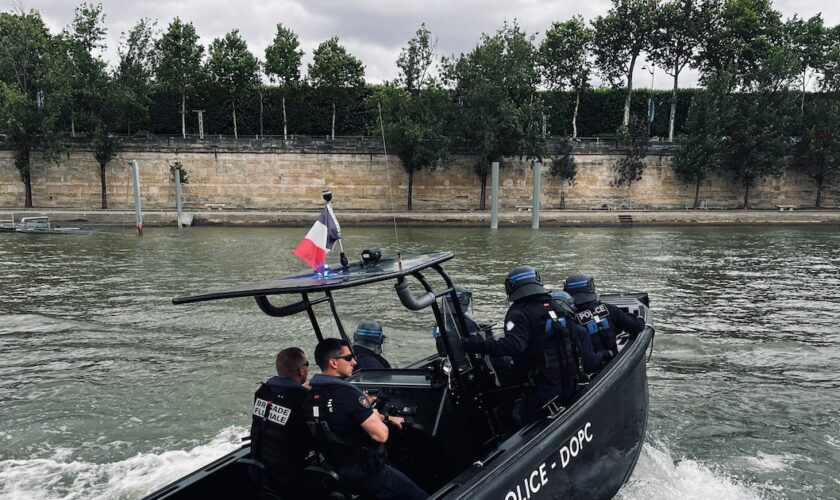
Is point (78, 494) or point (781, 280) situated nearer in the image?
point (78, 494)

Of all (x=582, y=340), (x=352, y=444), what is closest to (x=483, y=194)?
(x=582, y=340)

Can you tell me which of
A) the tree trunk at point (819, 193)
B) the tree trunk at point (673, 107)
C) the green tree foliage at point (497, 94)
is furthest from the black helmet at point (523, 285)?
the tree trunk at point (819, 193)

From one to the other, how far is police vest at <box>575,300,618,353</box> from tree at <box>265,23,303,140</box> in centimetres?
4139

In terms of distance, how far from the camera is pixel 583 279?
6082mm

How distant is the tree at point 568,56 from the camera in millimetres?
48125

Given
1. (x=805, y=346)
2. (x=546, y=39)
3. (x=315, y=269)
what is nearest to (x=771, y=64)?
(x=546, y=39)

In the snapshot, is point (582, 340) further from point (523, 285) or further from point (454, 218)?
point (454, 218)

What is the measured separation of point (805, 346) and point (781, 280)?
26.0 ft

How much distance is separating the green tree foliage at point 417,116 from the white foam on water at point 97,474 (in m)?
34.0

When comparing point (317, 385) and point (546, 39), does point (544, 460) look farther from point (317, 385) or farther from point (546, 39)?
point (546, 39)

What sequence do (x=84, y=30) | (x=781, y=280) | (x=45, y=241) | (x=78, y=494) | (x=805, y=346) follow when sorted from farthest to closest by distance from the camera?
(x=84, y=30), (x=45, y=241), (x=781, y=280), (x=805, y=346), (x=78, y=494)

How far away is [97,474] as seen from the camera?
6496 millimetres

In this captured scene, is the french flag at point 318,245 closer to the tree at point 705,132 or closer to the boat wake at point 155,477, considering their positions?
the boat wake at point 155,477

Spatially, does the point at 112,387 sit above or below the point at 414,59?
below
